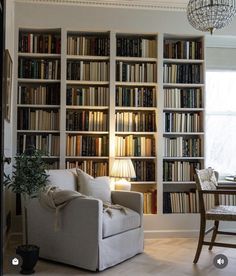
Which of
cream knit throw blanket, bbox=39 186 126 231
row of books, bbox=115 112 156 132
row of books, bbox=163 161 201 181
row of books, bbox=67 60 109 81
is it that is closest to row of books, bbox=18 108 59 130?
row of books, bbox=67 60 109 81

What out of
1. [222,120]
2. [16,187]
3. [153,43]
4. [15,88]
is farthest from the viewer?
[222,120]

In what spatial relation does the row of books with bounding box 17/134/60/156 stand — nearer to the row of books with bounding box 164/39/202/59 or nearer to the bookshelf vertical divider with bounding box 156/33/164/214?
the bookshelf vertical divider with bounding box 156/33/164/214

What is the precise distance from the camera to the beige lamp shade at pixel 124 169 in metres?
4.41

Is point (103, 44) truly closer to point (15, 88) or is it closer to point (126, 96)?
point (126, 96)

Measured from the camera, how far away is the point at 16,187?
3.31 meters

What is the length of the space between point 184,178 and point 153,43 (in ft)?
5.67

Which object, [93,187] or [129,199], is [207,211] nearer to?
[129,199]

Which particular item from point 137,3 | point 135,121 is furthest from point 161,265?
point 137,3

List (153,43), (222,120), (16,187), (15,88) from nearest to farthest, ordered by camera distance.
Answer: (16,187)
(15,88)
(153,43)
(222,120)

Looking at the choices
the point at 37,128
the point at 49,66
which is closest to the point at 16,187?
the point at 37,128

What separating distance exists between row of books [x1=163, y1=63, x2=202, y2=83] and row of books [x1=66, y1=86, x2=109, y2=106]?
0.78 metres

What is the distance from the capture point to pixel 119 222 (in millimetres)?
3637

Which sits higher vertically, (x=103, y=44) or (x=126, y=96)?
(x=103, y=44)

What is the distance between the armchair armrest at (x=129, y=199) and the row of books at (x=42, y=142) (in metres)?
0.96
